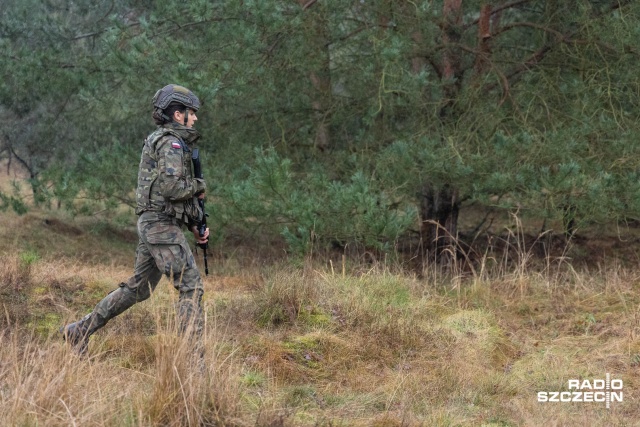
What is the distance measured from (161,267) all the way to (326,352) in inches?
56.8

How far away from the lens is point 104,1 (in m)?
14.2

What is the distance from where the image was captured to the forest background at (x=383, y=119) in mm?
9195

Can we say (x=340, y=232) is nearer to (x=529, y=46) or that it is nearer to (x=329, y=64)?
(x=329, y=64)

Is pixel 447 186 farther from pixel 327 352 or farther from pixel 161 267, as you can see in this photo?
pixel 161 267

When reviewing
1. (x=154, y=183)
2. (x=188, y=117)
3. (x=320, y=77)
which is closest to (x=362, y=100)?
(x=320, y=77)

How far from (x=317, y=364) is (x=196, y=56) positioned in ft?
18.8

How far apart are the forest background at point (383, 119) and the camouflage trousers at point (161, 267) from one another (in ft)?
6.28

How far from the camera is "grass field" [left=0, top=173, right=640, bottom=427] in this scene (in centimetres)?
386

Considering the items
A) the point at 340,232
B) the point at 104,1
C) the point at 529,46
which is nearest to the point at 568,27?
the point at 529,46

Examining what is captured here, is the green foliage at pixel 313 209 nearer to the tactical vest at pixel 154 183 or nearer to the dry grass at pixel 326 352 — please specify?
the dry grass at pixel 326 352

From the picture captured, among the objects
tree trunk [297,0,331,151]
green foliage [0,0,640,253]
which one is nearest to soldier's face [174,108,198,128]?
green foliage [0,0,640,253]

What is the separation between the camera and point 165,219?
521 cm

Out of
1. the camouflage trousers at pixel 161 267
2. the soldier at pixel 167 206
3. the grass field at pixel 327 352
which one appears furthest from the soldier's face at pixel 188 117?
the grass field at pixel 327 352

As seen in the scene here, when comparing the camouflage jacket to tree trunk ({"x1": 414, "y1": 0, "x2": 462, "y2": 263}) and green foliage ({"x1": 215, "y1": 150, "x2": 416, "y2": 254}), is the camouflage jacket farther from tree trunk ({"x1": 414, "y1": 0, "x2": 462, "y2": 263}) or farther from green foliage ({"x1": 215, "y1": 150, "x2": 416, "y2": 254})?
tree trunk ({"x1": 414, "y1": 0, "x2": 462, "y2": 263})
